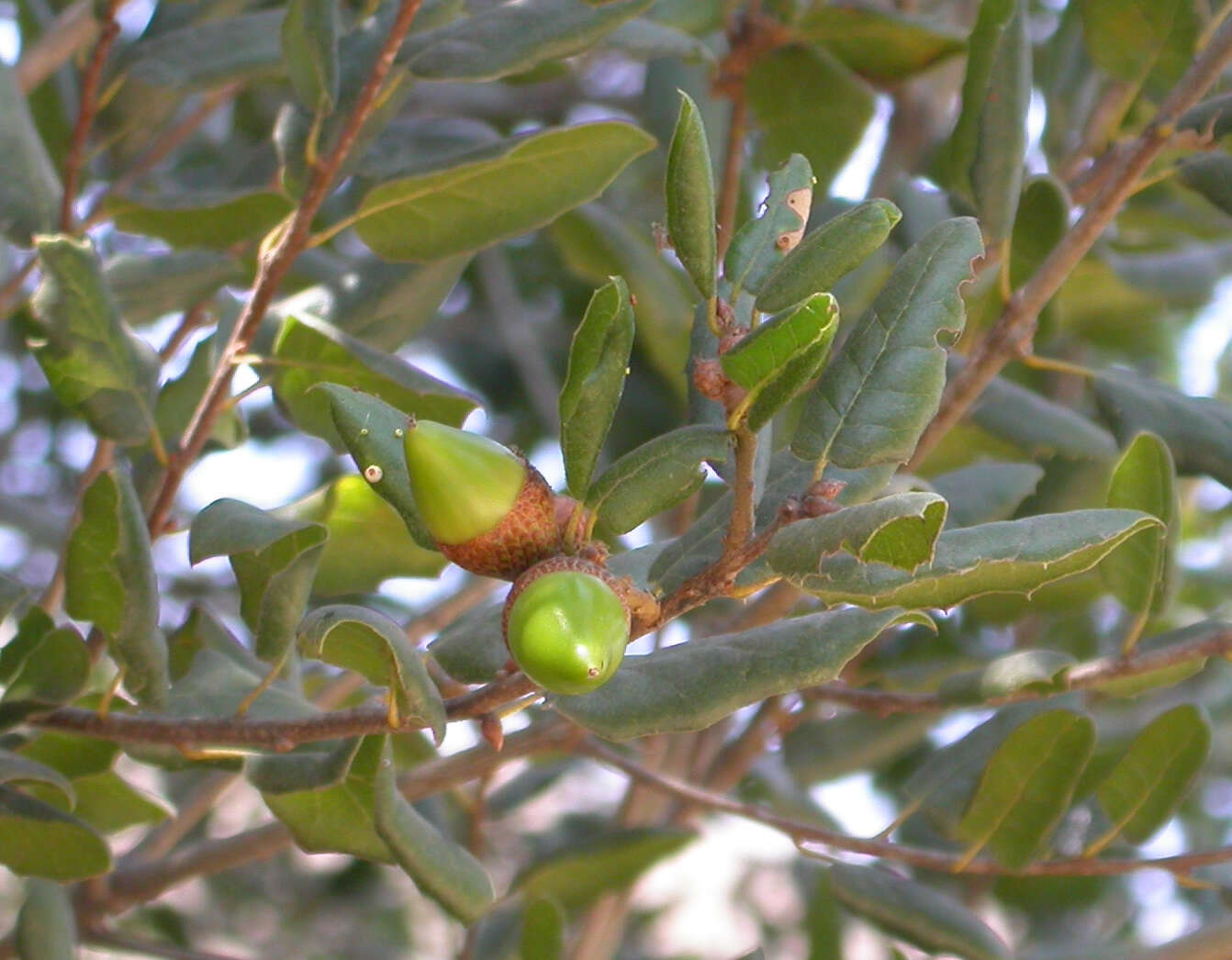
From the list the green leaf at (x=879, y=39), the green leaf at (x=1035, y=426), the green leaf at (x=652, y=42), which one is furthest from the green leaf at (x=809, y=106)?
the green leaf at (x=1035, y=426)

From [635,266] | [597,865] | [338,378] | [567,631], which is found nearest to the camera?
[567,631]

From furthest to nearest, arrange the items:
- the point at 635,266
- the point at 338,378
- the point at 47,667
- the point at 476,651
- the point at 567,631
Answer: the point at 635,266 < the point at 338,378 < the point at 47,667 < the point at 476,651 < the point at 567,631

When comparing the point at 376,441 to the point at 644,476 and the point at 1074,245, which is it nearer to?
the point at 644,476

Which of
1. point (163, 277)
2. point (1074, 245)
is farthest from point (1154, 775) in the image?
point (163, 277)

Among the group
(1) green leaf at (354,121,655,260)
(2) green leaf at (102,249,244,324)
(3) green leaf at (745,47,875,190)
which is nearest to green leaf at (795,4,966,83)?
(3) green leaf at (745,47,875,190)

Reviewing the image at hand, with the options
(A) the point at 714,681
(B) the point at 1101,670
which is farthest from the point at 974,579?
(B) the point at 1101,670

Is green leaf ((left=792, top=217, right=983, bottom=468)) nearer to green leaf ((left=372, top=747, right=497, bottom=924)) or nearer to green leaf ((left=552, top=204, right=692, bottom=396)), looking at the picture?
green leaf ((left=372, top=747, right=497, bottom=924))

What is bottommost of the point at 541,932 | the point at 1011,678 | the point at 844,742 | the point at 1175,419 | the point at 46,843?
the point at 844,742

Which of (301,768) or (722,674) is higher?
(722,674)
